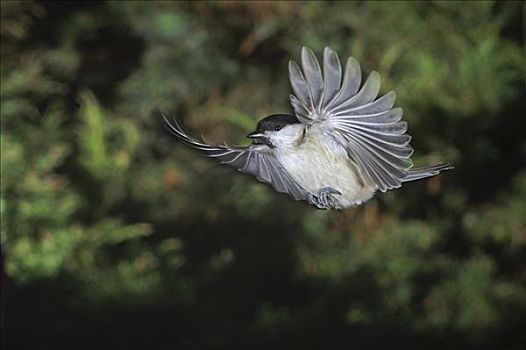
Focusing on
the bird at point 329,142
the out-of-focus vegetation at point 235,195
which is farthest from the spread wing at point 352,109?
the out-of-focus vegetation at point 235,195

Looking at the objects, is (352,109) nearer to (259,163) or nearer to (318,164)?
(318,164)

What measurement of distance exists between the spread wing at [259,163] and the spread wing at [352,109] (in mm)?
126

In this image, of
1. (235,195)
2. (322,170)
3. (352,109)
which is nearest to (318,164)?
(322,170)

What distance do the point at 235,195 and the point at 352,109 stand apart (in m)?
2.92

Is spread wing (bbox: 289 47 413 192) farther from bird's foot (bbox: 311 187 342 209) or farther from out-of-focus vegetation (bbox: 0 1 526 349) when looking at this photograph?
out-of-focus vegetation (bbox: 0 1 526 349)

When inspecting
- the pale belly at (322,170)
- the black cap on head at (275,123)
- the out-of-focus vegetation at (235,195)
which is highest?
the out-of-focus vegetation at (235,195)

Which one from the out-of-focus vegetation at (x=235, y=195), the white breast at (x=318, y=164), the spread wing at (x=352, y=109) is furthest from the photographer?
the out-of-focus vegetation at (x=235, y=195)

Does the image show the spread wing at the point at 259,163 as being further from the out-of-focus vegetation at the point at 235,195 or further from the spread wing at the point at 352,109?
the out-of-focus vegetation at the point at 235,195

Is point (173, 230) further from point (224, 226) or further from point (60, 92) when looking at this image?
point (60, 92)

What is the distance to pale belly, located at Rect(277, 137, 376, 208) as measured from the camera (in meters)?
1.44

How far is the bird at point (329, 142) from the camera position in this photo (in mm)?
1331

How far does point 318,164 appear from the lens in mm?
1461

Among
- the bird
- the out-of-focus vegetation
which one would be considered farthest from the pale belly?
the out-of-focus vegetation

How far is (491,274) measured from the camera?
13.0 feet
